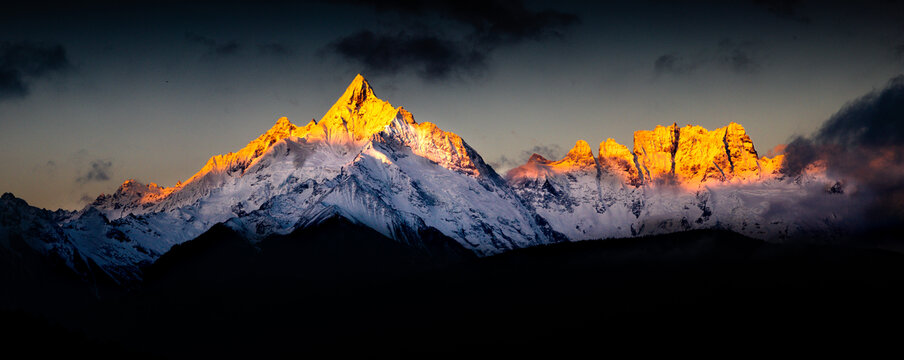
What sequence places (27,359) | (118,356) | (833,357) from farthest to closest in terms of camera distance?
1. (833,357)
2. (118,356)
3. (27,359)

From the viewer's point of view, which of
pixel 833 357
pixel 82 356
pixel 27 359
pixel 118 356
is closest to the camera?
pixel 27 359

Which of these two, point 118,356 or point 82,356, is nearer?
point 82,356

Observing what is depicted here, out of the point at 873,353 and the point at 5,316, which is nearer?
the point at 5,316

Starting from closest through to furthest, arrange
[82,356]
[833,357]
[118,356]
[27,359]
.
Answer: [27,359] < [82,356] < [118,356] < [833,357]

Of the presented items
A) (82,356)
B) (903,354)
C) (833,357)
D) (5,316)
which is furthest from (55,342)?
(903,354)

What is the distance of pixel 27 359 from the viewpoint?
505 ft

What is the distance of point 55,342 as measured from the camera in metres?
170

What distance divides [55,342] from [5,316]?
21124mm

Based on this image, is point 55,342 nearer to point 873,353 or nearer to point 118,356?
point 118,356

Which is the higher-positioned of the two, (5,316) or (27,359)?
(5,316)

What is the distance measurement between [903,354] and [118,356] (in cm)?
17903

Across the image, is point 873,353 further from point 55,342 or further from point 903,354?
→ point 55,342

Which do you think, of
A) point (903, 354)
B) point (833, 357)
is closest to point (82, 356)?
point (833, 357)

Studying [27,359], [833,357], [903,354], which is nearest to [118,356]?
[27,359]
